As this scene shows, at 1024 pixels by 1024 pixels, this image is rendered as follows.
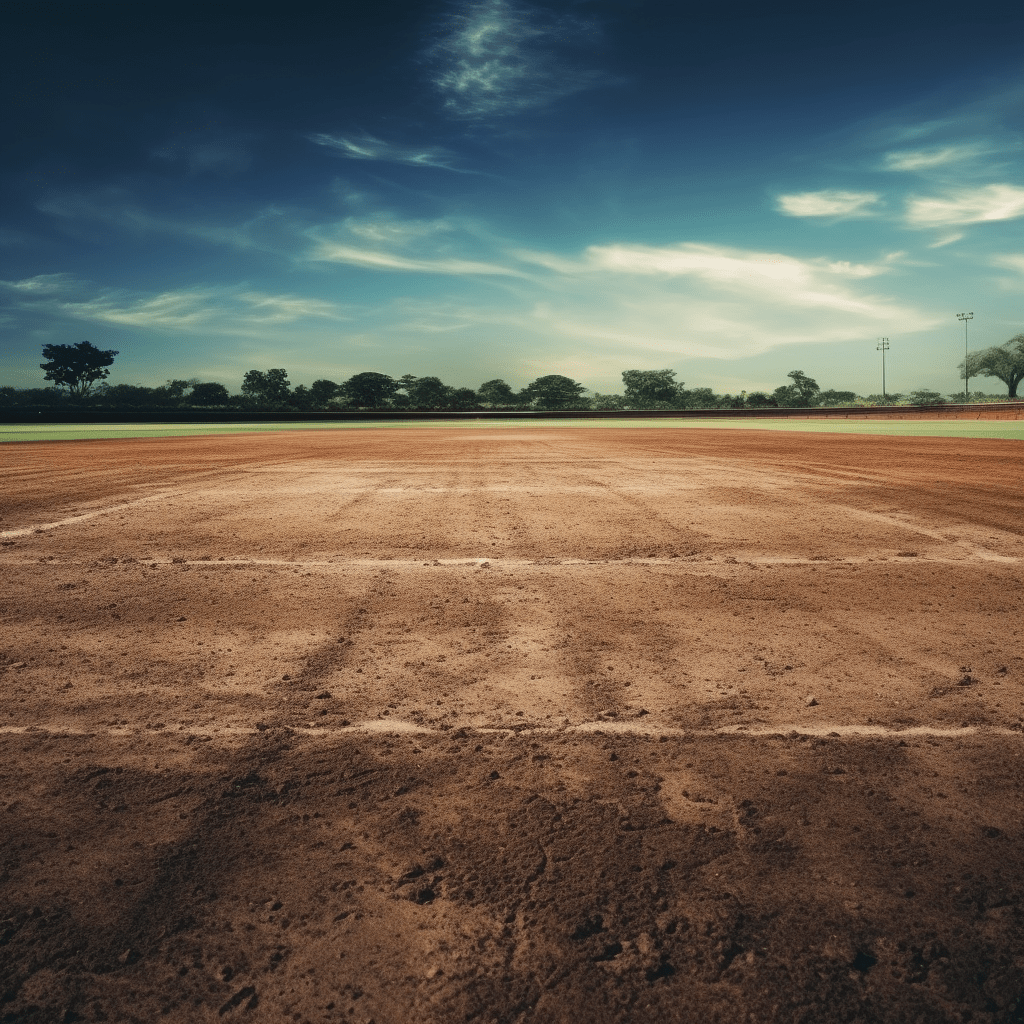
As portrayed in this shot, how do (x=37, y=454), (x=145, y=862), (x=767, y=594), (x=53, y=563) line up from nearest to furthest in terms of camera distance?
(x=145, y=862) → (x=767, y=594) → (x=53, y=563) → (x=37, y=454)

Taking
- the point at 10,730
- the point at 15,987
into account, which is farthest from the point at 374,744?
the point at 10,730

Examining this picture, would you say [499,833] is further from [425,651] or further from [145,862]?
[425,651]

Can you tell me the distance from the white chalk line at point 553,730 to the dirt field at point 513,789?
0.6 inches

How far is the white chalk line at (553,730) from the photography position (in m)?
2.60

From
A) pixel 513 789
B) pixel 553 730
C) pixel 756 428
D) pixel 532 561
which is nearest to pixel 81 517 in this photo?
pixel 532 561

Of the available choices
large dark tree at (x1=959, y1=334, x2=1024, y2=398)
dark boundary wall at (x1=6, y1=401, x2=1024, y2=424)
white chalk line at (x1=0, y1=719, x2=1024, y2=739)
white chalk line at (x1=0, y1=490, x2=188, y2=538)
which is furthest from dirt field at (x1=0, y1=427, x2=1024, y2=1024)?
large dark tree at (x1=959, y1=334, x2=1024, y2=398)

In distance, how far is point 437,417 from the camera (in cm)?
6041

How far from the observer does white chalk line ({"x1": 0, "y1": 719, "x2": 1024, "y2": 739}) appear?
2.60m

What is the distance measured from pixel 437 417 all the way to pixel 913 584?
57111 millimetres

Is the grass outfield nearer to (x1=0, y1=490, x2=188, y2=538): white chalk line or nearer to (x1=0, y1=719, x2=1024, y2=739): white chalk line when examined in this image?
(x1=0, y1=719, x2=1024, y2=739): white chalk line

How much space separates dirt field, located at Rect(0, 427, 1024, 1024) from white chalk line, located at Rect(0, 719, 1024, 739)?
2 centimetres

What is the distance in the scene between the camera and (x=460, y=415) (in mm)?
62781

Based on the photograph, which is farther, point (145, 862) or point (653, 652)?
point (653, 652)

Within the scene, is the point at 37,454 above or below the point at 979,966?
above
